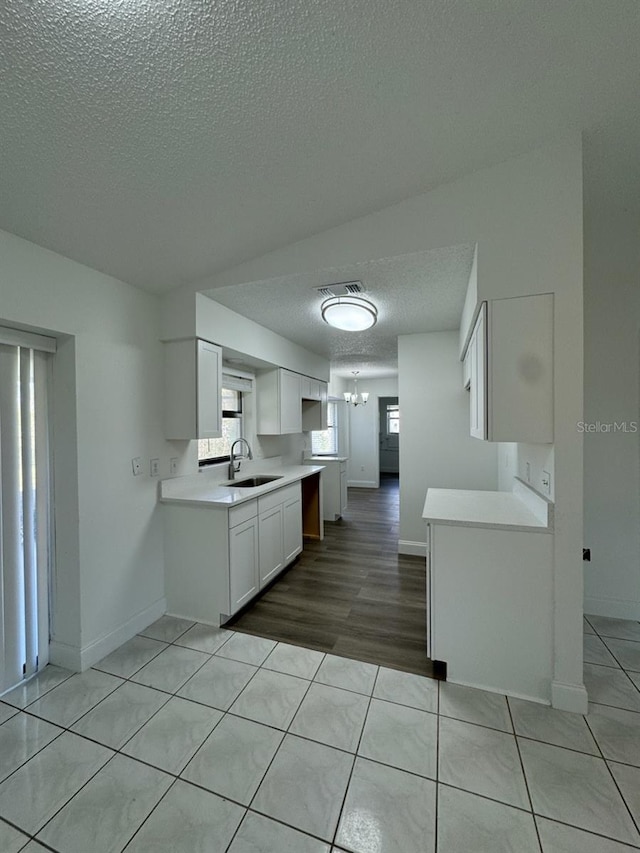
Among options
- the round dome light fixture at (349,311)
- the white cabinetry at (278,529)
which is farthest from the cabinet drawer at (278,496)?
the round dome light fixture at (349,311)

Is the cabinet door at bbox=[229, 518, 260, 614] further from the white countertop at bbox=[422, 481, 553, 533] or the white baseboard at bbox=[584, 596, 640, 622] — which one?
the white baseboard at bbox=[584, 596, 640, 622]

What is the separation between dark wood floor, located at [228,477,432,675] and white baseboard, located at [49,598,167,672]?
69cm

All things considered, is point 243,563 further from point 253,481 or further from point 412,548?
point 412,548

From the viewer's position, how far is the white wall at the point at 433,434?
3.56m

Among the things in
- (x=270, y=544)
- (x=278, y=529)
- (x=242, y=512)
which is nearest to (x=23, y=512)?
(x=242, y=512)

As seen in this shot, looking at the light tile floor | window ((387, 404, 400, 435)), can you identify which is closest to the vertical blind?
the light tile floor

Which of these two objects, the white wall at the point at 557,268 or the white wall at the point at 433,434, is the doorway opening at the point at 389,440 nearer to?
the white wall at the point at 433,434

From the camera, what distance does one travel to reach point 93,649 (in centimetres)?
210

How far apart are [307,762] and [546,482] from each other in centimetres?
173

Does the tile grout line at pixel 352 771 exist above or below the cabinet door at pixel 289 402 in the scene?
below

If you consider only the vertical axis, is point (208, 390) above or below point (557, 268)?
below

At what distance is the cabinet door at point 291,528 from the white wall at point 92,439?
4.15 feet

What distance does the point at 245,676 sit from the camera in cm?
196

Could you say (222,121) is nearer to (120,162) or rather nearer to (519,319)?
(120,162)
